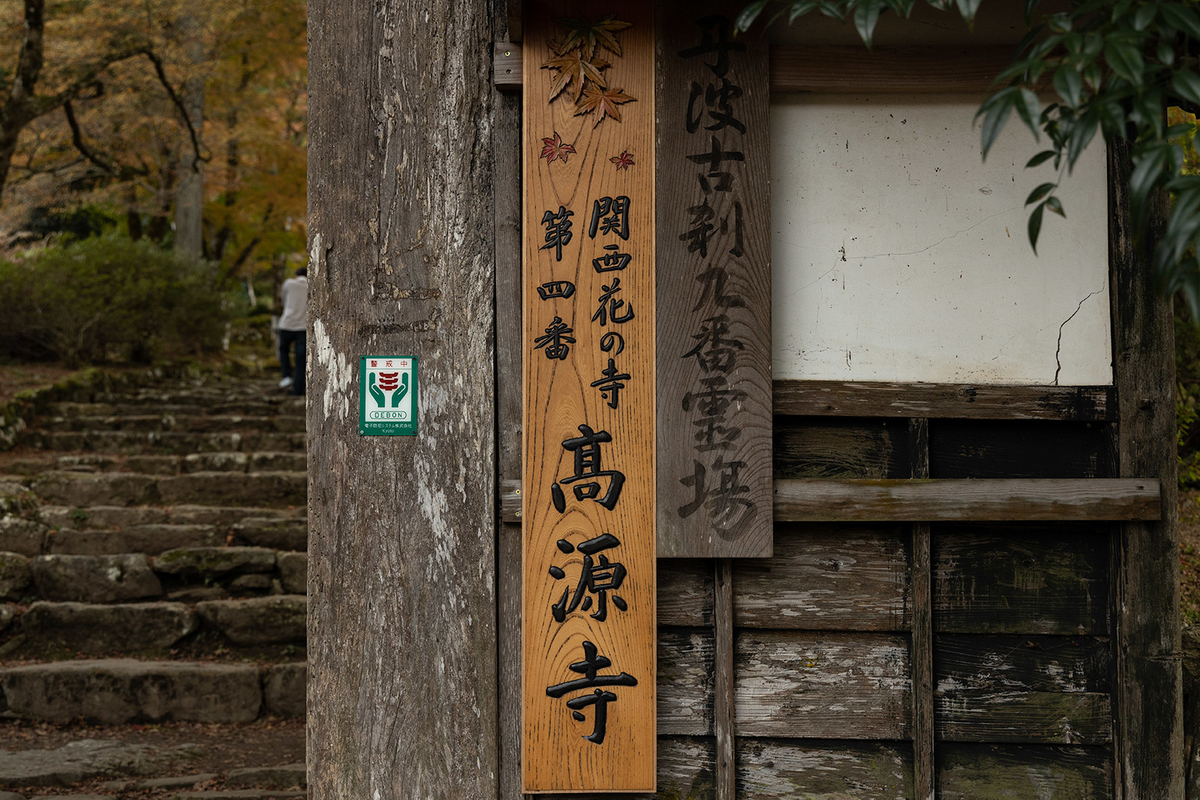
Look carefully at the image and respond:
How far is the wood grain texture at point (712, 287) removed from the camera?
2309mm

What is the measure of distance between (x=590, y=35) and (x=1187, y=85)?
1465mm

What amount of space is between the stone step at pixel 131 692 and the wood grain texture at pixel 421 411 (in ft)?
7.50

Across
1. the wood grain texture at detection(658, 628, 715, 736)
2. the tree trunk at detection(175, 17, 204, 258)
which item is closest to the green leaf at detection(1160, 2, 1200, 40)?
the wood grain texture at detection(658, 628, 715, 736)

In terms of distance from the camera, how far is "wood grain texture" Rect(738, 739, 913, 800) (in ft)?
7.82

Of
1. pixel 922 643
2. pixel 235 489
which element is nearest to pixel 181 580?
pixel 235 489

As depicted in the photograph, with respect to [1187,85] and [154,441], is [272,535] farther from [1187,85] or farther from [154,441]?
[1187,85]

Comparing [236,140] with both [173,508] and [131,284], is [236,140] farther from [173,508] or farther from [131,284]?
[173,508]

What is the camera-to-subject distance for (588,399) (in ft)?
7.59

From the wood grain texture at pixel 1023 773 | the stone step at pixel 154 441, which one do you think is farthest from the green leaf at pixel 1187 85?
the stone step at pixel 154 441

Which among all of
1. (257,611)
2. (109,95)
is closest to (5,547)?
(257,611)

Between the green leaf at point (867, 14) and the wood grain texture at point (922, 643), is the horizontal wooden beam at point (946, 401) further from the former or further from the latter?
the green leaf at point (867, 14)

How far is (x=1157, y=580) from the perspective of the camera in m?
2.34

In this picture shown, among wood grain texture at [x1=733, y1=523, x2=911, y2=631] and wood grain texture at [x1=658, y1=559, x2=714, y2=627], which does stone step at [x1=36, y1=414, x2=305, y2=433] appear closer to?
wood grain texture at [x1=658, y1=559, x2=714, y2=627]

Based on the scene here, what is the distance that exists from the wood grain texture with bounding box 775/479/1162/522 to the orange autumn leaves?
3.84 feet
